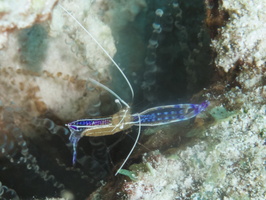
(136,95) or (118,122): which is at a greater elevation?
(118,122)

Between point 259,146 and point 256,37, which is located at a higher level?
point 256,37

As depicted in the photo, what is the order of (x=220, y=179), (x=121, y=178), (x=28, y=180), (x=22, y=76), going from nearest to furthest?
(x=220, y=179), (x=121, y=178), (x=22, y=76), (x=28, y=180)

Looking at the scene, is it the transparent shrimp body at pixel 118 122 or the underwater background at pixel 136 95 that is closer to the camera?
the underwater background at pixel 136 95

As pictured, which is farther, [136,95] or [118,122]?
[136,95]

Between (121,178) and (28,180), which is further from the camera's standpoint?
(28,180)

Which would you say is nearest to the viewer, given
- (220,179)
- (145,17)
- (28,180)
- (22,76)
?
(220,179)

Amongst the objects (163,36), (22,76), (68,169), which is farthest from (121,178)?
(163,36)

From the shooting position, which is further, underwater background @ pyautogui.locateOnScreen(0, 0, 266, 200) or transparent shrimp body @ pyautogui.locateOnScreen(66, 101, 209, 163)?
transparent shrimp body @ pyautogui.locateOnScreen(66, 101, 209, 163)

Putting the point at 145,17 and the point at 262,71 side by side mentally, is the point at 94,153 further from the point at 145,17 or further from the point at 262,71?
the point at 262,71
